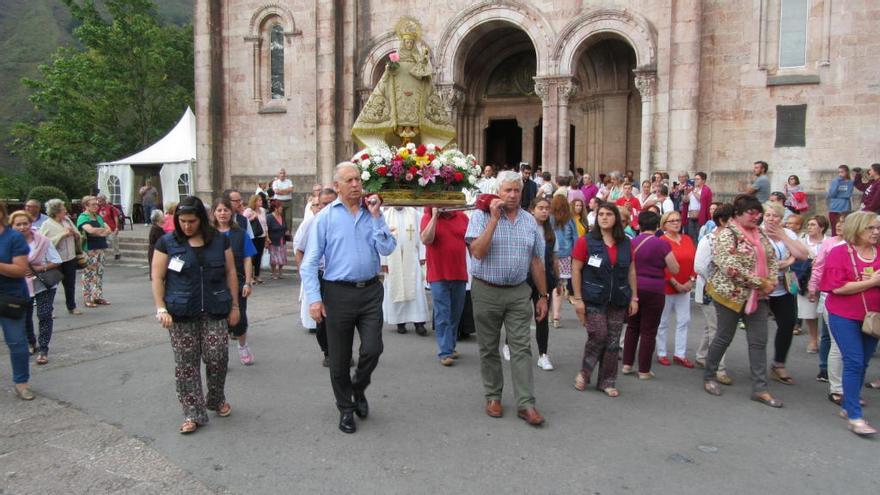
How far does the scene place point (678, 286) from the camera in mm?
6922

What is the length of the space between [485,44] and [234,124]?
8898 millimetres

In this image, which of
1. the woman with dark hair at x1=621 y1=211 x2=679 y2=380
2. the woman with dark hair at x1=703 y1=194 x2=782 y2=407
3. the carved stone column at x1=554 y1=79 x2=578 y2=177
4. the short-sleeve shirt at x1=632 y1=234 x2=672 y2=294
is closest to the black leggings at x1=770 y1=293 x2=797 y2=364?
the woman with dark hair at x1=703 y1=194 x2=782 y2=407

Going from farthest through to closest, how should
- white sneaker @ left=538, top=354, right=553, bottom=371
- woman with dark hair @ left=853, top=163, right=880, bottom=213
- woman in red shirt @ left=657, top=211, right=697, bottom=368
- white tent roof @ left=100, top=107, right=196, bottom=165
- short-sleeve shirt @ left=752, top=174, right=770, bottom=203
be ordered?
white tent roof @ left=100, top=107, right=196, bottom=165, short-sleeve shirt @ left=752, top=174, right=770, bottom=203, woman with dark hair @ left=853, top=163, right=880, bottom=213, woman in red shirt @ left=657, top=211, right=697, bottom=368, white sneaker @ left=538, top=354, right=553, bottom=371

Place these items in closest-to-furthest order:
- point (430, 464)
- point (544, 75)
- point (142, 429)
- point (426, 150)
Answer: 1. point (430, 464)
2. point (142, 429)
3. point (426, 150)
4. point (544, 75)

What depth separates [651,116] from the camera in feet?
53.0

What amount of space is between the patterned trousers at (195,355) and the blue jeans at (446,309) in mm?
2607

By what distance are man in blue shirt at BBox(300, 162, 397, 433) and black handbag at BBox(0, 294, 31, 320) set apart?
2.93 m

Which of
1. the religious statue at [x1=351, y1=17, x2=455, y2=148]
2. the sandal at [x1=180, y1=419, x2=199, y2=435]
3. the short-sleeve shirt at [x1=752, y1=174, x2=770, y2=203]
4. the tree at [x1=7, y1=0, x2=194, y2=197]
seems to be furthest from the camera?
the tree at [x1=7, y1=0, x2=194, y2=197]

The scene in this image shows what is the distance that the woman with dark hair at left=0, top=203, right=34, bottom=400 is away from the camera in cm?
575

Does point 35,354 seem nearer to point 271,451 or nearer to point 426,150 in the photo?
point 271,451

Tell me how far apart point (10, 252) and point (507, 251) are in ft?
15.0

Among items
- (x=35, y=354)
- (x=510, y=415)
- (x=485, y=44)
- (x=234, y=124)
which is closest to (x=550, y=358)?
(x=510, y=415)

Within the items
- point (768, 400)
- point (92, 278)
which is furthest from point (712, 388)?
point (92, 278)

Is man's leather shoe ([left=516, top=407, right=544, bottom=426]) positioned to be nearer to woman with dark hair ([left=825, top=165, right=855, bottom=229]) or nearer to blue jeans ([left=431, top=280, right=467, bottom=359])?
blue jeans ([left=431, top=280, right=467, bottom=359])
